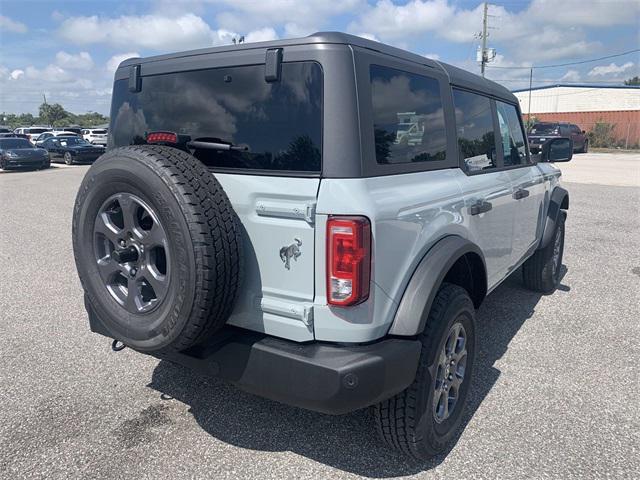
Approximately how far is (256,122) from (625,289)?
469cm

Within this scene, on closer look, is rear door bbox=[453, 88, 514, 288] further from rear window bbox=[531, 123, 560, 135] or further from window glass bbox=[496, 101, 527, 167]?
rear window bbox=[531, 123, 560, 135]

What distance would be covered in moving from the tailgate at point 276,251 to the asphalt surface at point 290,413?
79cm

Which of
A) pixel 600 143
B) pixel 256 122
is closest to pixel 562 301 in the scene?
pixel 256 122

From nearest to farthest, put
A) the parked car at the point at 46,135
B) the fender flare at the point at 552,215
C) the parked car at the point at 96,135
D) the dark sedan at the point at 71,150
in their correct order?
the fender flare at the point at 552,215, the dark sedan at the point at 71,150, the parked car at the point at 46,135, the parked car at the point at 96,135

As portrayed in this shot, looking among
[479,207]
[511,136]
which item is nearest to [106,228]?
[479,207]

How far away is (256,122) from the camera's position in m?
2.30

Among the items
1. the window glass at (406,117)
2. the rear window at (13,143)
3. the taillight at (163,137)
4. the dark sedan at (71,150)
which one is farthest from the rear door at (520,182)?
the dark sedan at (71,150)

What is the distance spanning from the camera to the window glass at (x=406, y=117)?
229 cm

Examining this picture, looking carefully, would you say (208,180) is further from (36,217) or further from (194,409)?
(36,217)

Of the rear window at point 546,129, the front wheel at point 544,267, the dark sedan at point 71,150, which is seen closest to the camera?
the front wheel at point 544,267

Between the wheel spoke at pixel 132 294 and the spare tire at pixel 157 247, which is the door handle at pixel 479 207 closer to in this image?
the spare tire at pixel 157 247

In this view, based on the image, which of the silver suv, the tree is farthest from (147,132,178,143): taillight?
the tree

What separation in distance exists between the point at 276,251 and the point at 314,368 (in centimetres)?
52

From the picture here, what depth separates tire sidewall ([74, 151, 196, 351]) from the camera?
2057mm
